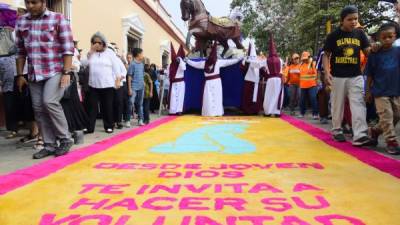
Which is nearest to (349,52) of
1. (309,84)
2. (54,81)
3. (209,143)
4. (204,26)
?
(209,143)

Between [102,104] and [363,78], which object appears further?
[102,104]

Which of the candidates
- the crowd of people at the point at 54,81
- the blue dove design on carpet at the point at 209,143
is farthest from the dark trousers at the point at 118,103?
the blue dove design on carpet at the point at 209,143

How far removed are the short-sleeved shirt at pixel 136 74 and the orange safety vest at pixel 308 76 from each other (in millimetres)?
3705

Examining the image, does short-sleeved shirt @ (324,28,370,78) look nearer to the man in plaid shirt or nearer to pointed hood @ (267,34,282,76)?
the man in plaid shirt

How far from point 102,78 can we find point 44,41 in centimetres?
234

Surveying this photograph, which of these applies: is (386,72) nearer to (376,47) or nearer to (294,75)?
(376,47)

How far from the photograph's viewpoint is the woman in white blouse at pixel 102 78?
6.88 m

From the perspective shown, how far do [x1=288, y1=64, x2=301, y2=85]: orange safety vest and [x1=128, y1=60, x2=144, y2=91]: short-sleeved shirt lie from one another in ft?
13.5

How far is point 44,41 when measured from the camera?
15.0 ft

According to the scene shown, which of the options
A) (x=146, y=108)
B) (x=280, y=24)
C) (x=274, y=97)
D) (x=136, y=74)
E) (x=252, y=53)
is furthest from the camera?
(x=280, y=24)

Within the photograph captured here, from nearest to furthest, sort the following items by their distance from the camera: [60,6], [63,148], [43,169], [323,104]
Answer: [43,169] → [63,148] → [323,104] → [60,6]

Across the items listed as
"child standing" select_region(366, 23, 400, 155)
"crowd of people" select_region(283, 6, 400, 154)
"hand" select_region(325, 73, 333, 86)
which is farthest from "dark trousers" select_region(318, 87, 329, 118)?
"child standing" select_region(366, 23, 400, 155)

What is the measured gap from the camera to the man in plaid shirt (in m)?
4.54

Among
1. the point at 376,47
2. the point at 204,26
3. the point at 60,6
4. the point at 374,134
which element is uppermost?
the point at 60,6
